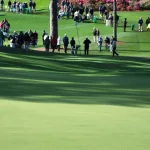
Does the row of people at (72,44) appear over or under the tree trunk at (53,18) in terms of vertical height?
under

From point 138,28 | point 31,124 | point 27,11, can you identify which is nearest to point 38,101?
point 31,124

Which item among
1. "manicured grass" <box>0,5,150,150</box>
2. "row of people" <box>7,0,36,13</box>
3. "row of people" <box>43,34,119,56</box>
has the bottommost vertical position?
"row of people" <box>43,34,119,56</box>

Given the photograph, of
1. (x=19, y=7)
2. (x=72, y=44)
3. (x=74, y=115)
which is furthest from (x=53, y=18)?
(x=74, y=115)

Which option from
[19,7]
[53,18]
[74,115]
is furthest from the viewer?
[19,7]

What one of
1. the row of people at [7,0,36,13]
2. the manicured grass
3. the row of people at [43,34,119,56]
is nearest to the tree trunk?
the row of people at [43,34,119,56]

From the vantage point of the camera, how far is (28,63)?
2886cm

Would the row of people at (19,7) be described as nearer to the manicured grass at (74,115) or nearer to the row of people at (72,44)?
the row of people at (72,44)

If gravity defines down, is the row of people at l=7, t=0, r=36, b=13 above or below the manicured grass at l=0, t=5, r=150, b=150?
above

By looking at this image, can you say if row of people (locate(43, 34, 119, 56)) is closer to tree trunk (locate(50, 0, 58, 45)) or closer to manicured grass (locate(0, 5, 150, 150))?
tree trunk (locate(50, 0, 58, 45))

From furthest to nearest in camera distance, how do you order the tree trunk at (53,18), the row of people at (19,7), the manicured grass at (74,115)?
the row of people at (19,7)
the tree trunk at (53,18)
the manicured grass at (74,115)

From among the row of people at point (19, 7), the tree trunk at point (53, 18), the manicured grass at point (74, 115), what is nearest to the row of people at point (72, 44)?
the tree trunk at point (53, 18)

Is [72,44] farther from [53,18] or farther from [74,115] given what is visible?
[74,115]

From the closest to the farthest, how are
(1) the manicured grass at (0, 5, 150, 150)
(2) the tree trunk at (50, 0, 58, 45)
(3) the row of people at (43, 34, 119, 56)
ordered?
(1) the manicured grass at (0, 5, 150, 150)
(3) the row of people at (43, 34, 119, 56)
(2) the tree trunk at (50, 0, 58, 45)

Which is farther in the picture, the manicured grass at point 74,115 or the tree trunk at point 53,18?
the tree trunk at point 53,18
